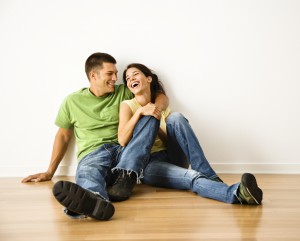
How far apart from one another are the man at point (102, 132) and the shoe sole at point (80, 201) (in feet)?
1.22

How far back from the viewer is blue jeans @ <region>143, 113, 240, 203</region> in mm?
2092

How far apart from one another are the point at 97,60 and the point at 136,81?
1.07 ft

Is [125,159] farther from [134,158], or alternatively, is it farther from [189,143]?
[189,143]

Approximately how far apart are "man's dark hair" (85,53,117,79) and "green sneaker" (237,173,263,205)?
4.28ft

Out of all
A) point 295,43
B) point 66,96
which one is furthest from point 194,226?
point 295,43

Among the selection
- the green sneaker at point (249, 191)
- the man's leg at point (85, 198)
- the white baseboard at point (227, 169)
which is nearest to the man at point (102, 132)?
Answer: the man's leg at point (85, 198)

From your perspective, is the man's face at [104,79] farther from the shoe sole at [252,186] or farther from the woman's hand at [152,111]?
the shoe sole at [252,186]

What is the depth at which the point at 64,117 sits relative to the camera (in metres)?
2.65

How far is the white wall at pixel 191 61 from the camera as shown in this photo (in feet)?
9.00

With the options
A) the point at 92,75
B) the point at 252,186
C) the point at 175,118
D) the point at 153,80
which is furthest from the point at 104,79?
the point at 252,186

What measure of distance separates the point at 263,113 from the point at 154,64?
2.95ft

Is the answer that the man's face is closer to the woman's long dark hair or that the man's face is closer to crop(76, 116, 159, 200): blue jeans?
the woman's long dark hair

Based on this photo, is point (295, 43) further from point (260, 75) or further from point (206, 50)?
point (206, 50)

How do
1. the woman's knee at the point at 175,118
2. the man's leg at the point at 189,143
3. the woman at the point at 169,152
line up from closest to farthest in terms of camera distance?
the woman at the point at 169,152 → the man's leg at the point at 189,143 → the woman's knee at the point at 175,118
